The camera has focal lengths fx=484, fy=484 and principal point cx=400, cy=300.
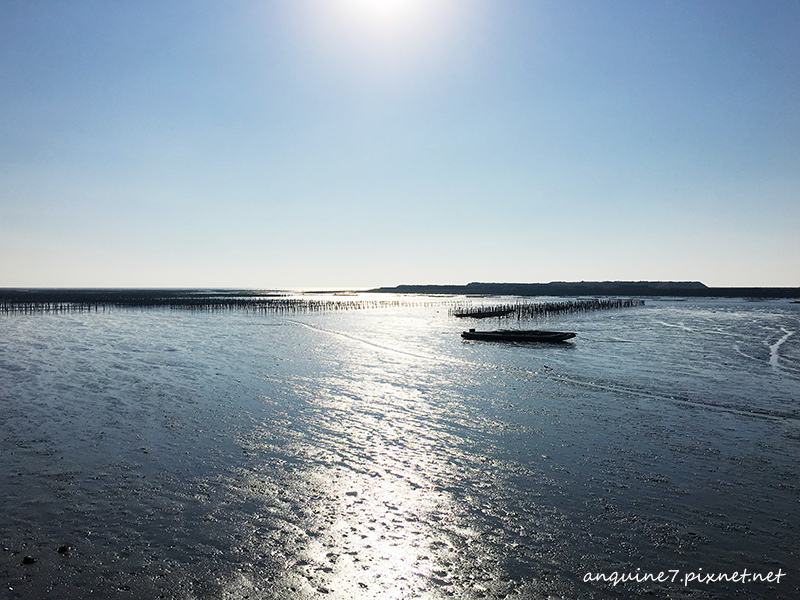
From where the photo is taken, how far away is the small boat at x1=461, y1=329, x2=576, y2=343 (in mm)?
38969

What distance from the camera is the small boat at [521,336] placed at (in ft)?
128

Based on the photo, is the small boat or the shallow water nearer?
the shallow water

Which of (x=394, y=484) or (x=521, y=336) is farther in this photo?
(x=521, y=336)

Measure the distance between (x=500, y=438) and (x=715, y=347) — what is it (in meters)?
29.4

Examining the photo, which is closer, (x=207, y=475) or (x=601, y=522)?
(x=601, y=522)

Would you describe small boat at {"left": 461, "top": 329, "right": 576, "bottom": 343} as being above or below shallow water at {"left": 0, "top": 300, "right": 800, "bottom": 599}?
above

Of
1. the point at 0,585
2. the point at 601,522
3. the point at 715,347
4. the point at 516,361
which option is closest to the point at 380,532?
the point at 601,522

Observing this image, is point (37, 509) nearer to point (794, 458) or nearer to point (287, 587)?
point (287, 587)

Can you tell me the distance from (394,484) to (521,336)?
31.4 meters

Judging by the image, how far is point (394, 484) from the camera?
10.6 m

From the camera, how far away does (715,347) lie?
35.4 metres

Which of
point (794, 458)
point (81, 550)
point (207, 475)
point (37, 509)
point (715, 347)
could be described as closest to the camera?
point (81, 550)

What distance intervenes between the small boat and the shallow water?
1512 centimetres

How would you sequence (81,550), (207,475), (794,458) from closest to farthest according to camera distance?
1. (81,550)
2. (207,475)
3. (794,458)
